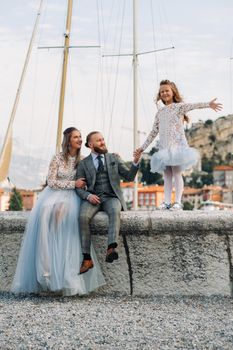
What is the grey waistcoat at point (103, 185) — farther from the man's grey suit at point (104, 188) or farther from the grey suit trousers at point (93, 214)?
the grey suit trousers at point (93, 214)

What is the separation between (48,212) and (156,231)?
45.5 inches

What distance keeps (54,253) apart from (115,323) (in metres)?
1.53

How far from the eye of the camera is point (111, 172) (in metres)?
7.14

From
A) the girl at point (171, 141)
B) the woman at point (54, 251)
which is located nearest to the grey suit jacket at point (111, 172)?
the woman at point (54, 251)

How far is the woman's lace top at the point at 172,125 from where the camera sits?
26.2 ft

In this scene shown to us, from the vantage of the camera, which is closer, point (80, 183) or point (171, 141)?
point (80, 183)

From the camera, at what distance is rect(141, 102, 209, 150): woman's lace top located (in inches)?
315

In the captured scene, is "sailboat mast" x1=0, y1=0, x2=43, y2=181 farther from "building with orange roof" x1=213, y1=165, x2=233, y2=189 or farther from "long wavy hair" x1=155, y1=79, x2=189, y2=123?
"building with orange roof" x1=213, y1=165, x2=233, y2=189

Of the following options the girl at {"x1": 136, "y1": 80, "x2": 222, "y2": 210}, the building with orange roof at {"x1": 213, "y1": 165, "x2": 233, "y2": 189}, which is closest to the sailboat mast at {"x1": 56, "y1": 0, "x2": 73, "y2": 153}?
the girl at {"x1": 136, "y1": 80, "x2": 222, "y2": 210}

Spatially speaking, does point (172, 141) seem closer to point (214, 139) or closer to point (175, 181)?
point (175, 181)

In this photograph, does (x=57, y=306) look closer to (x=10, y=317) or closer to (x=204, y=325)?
(x=10, y=317)

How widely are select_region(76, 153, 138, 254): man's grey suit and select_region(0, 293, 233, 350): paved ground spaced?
74 centimetres

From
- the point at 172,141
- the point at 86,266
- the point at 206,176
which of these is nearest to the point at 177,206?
the point at 172,141

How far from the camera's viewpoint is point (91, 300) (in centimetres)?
661
